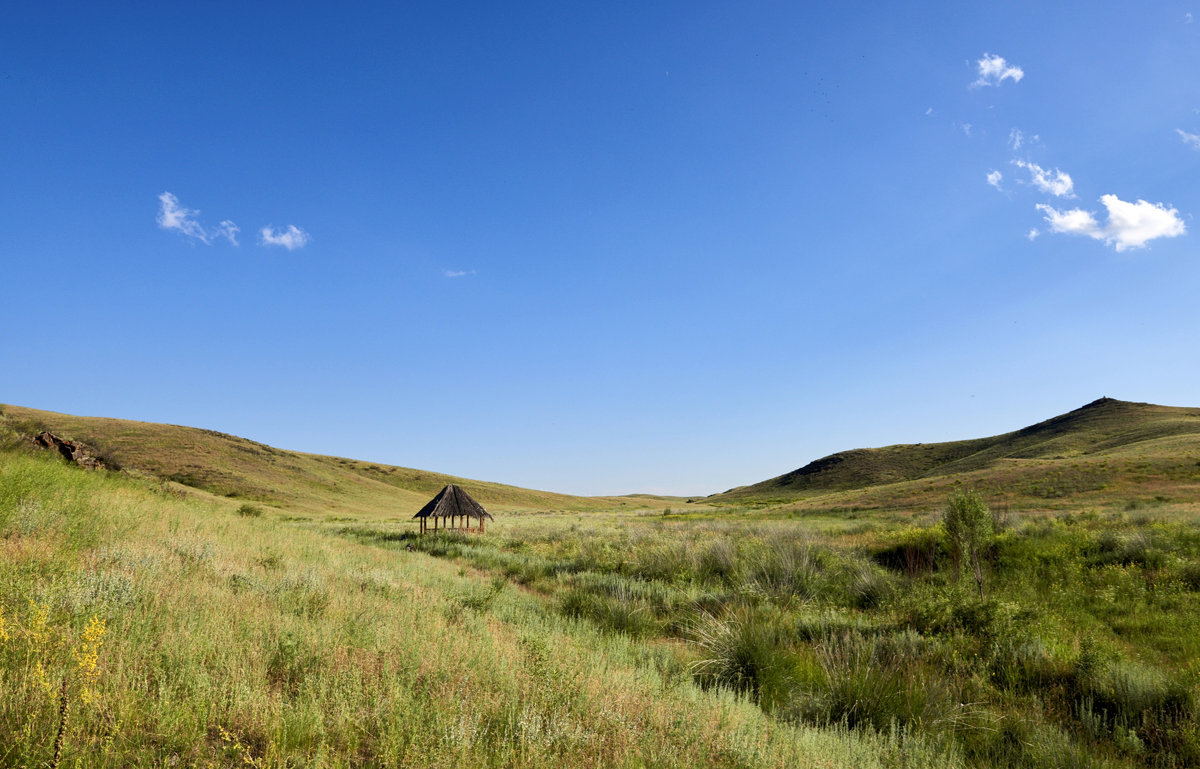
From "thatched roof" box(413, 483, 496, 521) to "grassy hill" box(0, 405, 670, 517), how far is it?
106 ft

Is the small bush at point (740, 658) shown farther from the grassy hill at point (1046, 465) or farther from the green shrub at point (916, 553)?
the grassy hill at point (1046, 465)

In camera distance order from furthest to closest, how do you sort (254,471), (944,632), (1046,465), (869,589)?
1. (254,471)
2. (1046,465)
3. (869,589)
4. (944,632)

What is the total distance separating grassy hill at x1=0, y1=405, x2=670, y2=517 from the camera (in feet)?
198

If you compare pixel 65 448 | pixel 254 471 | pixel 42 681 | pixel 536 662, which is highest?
pixel 65 448

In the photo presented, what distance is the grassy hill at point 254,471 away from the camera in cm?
6034

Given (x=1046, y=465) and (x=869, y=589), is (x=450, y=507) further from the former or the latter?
(x=1046, y=465)

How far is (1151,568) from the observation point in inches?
453

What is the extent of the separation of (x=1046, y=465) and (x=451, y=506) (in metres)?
51.8

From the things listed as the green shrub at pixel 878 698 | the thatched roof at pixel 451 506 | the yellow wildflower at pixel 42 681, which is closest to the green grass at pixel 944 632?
the green shrub at pixel 878 698

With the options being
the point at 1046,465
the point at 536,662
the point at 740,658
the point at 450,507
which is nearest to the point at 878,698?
the point at 740,658

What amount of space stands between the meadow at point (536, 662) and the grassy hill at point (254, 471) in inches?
2159

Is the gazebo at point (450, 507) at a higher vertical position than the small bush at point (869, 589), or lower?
lower

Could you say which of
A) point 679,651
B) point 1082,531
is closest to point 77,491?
point 679,651

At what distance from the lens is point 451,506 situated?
30.7 m
